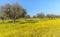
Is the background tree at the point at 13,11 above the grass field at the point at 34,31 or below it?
above

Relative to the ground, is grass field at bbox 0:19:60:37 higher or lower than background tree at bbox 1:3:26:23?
lower

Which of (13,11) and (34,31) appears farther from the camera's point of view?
(13,11)

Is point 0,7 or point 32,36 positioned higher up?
point 0,7

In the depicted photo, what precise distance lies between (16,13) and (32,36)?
5151cm

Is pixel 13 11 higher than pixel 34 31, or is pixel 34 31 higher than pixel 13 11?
pixel 13 11

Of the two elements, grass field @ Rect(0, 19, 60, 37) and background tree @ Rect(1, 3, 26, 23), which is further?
background tree @ Rect(1, 3, 26, 23)

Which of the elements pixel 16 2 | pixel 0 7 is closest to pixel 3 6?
pixel 0 7

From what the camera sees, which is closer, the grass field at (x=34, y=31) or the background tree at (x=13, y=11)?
the grass field at (x=34, y=31)

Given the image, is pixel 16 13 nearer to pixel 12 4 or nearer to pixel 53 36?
pixel 12 4

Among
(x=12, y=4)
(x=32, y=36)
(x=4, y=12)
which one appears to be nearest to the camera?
(x=32, y=36)

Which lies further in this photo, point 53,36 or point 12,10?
point 12,10

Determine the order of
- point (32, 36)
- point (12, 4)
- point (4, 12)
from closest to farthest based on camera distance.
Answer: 1. point (32, 36)
2. point (4, 12)
3. point (12, 4)

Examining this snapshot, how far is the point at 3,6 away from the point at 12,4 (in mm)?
3713

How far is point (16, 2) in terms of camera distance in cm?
6328
